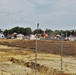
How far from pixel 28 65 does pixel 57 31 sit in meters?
7.57

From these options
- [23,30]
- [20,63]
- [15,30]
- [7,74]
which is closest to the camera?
[7,74]

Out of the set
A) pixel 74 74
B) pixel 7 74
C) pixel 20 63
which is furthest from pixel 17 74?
pixel 20 63

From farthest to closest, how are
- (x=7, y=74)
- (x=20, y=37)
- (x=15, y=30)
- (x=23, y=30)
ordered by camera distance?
(x=15, y=30) < (x=23, y=30) < (x=20, y=37) < (x=7, y=74)

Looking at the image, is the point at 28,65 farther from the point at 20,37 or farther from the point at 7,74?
the point at 20,37

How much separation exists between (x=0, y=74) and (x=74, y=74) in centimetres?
472

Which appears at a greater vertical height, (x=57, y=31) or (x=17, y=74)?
(x=57, y=31)

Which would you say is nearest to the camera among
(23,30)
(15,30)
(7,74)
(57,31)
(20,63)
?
(57,31)

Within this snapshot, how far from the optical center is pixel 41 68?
20.7m

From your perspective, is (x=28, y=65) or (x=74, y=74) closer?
(x=74, y=74)

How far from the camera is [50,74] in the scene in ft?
60.6

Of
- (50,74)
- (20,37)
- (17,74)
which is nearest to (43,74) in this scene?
(50,74)

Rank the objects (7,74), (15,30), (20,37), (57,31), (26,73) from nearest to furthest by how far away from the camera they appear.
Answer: (57,31)
(7,74)
(26,73)
(20,37)
(15,30)

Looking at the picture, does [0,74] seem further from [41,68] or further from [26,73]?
[41,68]

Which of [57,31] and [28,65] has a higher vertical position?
[57,31]
